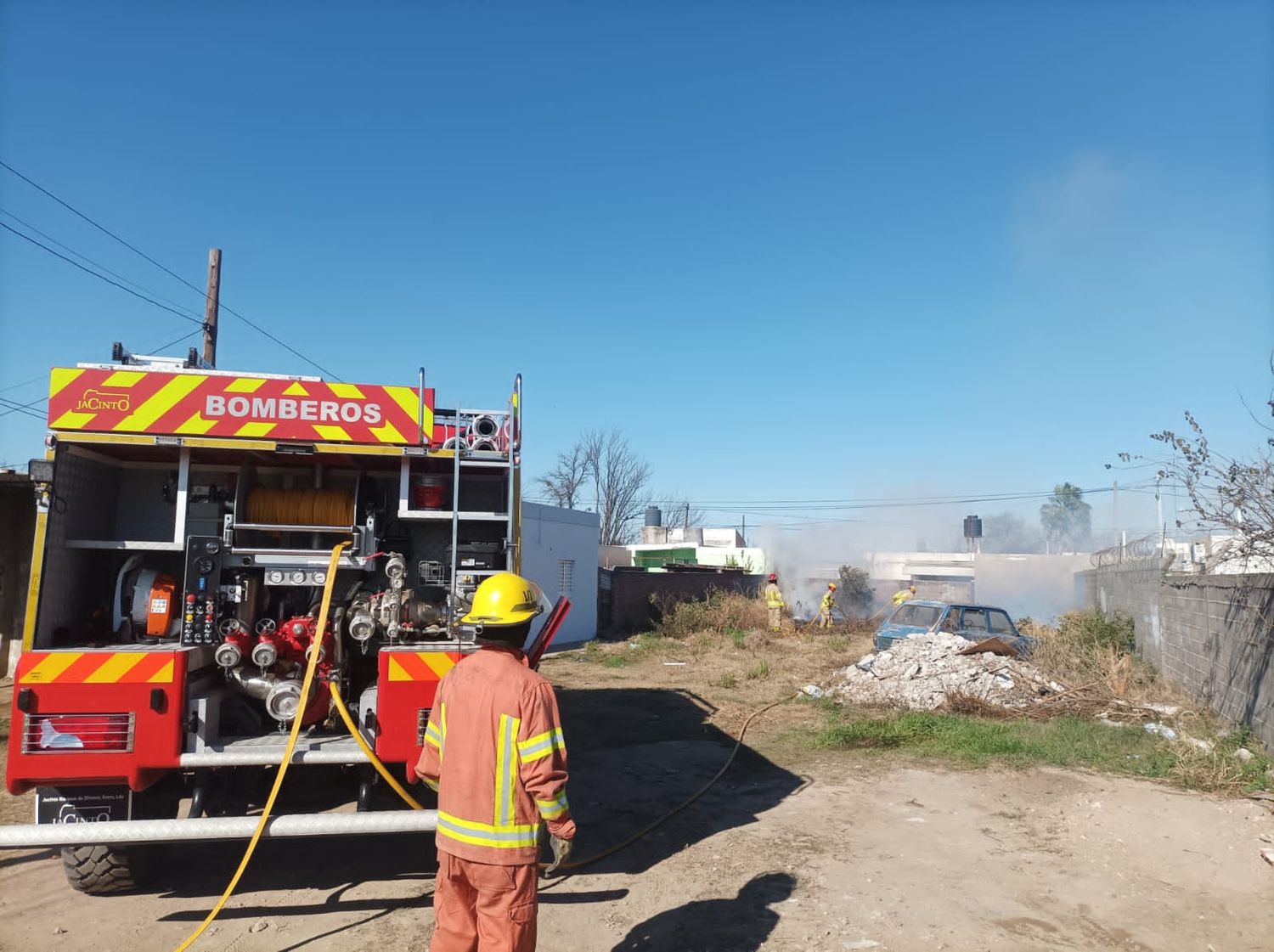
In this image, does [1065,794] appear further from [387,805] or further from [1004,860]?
[387,805]

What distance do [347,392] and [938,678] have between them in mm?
9206

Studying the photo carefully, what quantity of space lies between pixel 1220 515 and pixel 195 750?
8.11 meters

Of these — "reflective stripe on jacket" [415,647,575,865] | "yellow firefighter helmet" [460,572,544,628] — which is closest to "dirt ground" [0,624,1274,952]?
"reflective stripe on jacket" [415,647,575,865]

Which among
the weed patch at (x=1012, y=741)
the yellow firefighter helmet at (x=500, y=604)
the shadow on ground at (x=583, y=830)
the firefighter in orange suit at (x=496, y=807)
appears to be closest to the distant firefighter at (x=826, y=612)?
the weed patch at (x=1012, y=741)

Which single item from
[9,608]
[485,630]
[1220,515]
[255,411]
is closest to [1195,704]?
[1220,515]

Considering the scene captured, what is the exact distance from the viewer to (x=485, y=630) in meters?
3.31

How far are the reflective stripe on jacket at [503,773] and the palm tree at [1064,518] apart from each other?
95925mm

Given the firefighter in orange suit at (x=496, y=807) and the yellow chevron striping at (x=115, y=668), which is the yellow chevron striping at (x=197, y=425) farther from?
the firefighter in orange suit at (x=496, y=807)

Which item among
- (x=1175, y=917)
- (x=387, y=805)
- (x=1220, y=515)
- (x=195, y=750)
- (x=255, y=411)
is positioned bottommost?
(x=1175, y=917)

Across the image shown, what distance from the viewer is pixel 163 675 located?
4520 millimetres

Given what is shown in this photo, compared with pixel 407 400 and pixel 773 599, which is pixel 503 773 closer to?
pixel 407 400

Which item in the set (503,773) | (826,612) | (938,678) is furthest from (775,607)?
(503,773)

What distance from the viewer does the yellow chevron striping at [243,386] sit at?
16.9 feet

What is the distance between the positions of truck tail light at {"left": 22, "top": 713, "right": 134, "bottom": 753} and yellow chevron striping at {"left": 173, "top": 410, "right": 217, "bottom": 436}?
1675mm
